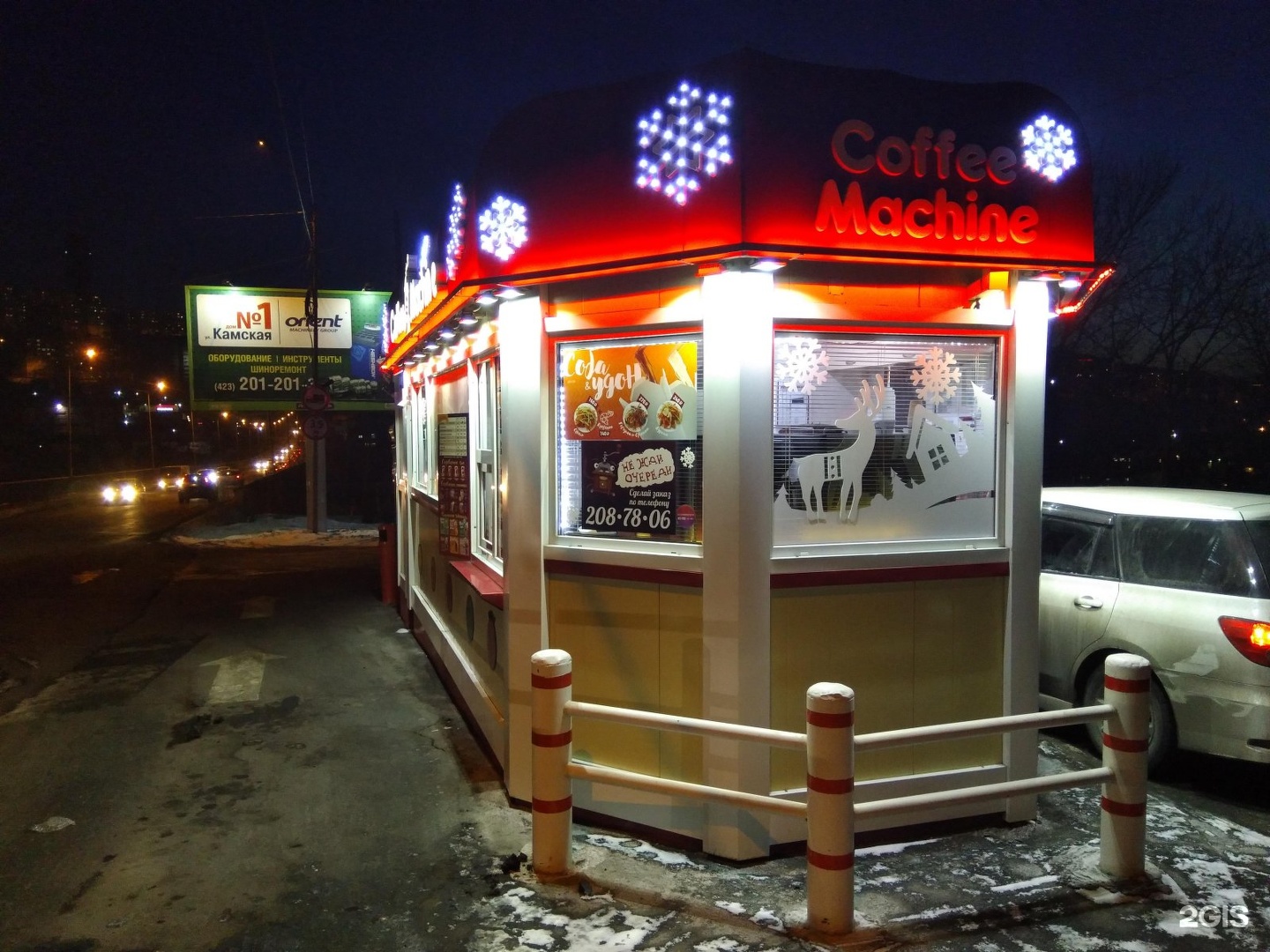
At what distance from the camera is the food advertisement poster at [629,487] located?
4941 mm

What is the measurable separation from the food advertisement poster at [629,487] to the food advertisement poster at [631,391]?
0.24ft

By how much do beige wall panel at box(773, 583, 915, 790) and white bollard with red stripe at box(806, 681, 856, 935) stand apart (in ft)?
3.31

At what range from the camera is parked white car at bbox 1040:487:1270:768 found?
5.26m

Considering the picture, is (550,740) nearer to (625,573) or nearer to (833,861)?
(625,573)

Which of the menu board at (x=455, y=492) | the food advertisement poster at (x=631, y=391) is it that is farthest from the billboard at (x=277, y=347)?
the food advertisement poster at (x=631, y=391)

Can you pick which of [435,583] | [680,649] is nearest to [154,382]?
[435,583]

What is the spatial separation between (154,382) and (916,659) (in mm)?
80166

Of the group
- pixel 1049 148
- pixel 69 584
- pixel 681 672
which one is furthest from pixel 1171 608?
pixel 69 584

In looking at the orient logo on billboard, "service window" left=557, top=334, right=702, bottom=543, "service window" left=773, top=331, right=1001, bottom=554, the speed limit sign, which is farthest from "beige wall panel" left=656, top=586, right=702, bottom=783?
the orient logo on billboard

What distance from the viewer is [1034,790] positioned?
4.09 meters

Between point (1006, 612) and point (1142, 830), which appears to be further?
point (1006, 612)

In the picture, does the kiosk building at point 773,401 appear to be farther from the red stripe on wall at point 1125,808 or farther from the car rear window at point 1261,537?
the car rear window at point 1261,537

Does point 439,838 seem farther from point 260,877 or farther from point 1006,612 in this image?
point 1006,612

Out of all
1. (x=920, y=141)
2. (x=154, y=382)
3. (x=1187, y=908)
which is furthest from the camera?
(x=154, y=382)
